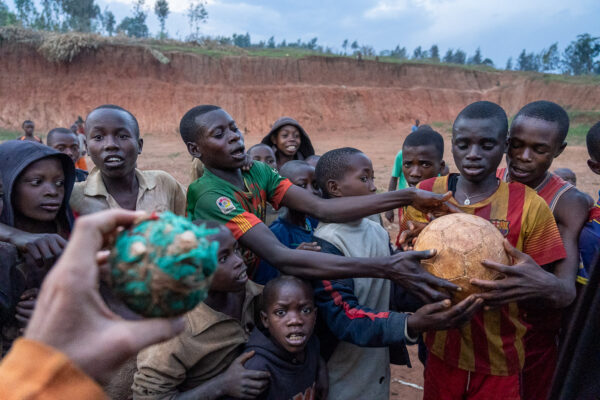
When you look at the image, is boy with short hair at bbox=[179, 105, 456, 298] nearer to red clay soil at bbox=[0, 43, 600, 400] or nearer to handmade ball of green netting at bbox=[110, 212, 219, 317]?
handmade ball of green netting at bbox=[110, 212, 219, 317]

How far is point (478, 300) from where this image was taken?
1.92 meters

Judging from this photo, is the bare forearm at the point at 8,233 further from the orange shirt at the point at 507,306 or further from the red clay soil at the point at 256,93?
the red clay soil at the point at 256,93

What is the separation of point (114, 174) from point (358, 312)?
6.66 ft

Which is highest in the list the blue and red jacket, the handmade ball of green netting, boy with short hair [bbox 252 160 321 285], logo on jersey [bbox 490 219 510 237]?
the handmade ball of green netting

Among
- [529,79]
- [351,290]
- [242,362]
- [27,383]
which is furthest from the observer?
[529,79]

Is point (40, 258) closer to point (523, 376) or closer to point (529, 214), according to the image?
point (529, 214)

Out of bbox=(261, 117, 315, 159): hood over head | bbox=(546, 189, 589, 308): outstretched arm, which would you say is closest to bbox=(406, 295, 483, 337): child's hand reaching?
bbox=(546, 189, 589, 308): outstretched arm

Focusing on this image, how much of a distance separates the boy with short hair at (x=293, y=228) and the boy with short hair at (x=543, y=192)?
1.46m

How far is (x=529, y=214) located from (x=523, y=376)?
113cm

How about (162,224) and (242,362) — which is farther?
(242,362)

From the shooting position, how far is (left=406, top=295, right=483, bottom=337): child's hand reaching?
1938 mm

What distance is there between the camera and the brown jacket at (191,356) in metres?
2.12

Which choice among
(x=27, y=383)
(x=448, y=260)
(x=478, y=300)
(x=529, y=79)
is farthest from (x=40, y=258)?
(x=529, y=79)

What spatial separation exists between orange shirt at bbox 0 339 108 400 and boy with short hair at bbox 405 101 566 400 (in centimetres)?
207
